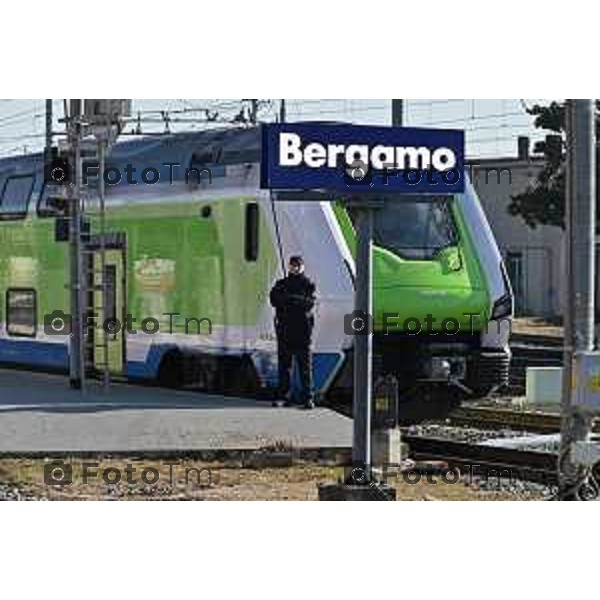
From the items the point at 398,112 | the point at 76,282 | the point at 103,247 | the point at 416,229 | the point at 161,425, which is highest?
the point at 398,112

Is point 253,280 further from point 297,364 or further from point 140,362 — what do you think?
point 140,362

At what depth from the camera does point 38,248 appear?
12.5m

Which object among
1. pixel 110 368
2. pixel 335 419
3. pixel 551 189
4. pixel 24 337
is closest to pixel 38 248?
pixel 24 337

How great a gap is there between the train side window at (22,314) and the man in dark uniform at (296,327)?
8.17 ft

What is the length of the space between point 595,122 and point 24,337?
5234 mm

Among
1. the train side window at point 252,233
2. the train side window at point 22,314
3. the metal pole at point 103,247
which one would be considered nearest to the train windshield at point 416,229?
the train side window at point 252,233

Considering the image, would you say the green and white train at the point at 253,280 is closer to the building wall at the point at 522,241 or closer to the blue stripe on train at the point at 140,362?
the blue stripe on train at the point at 140,362

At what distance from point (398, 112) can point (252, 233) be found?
7.54 feet

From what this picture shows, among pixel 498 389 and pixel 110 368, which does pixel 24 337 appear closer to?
pixel 110 368

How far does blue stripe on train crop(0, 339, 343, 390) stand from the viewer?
10305 mm

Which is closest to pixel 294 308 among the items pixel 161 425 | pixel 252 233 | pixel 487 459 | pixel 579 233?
pixel 252 233

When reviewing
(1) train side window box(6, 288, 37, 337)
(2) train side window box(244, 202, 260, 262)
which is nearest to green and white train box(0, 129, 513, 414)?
(2) train side window box(244, 202, 260, 262)

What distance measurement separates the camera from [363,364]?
880 centimetres

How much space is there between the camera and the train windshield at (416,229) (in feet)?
33.5
